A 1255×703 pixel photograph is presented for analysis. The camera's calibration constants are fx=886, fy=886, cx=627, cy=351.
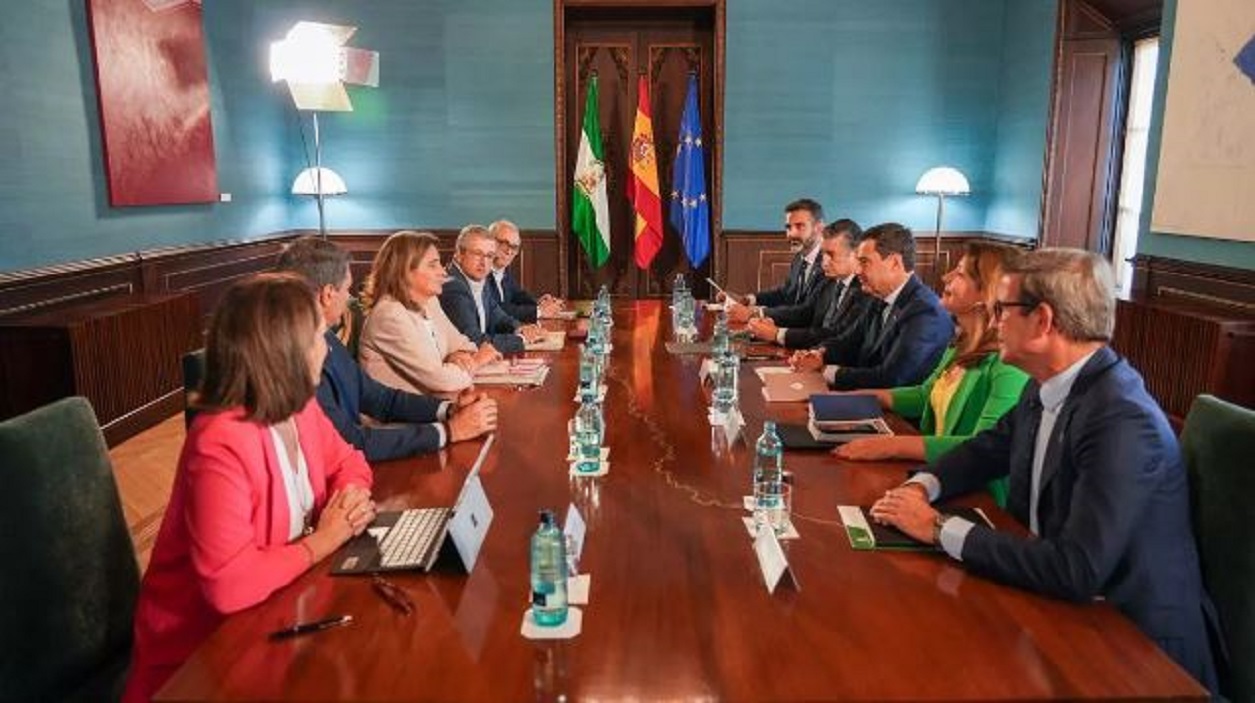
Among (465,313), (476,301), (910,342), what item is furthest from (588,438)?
(476,301)

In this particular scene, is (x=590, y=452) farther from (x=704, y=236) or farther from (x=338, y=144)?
(x=338, y=144)

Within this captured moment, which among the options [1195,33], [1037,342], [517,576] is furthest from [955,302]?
[1195,33]

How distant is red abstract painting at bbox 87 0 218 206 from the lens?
4.64 metres

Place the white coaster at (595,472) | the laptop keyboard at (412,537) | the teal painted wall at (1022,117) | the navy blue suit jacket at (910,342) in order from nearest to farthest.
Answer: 1. the laptop keyboard at (412,537)
2. the white coaster at (595,472)
3. the navy blue suit jacket at (910,342)
4. the teal painted wall at (1022,117)

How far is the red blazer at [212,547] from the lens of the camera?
1338 millimetres

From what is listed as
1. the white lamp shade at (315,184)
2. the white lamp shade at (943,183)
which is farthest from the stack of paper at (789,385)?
the white lamp shade at (315,184)

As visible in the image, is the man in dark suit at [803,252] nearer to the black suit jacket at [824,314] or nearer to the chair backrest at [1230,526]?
the black suit jacket at [824,314]

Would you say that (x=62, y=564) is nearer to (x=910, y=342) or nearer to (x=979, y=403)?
(x=979, y=403)

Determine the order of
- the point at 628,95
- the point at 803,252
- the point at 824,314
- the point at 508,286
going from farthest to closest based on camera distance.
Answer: the point at 628,95, the point at 803,252, the point at 508,286, the point at 824,314

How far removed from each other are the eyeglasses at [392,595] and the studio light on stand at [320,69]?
208 inches

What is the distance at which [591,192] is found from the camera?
690cm

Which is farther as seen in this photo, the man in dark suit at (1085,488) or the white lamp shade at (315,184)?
the white lamp shade at (315,184)

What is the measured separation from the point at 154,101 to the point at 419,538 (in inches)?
180

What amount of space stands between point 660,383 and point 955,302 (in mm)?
938
